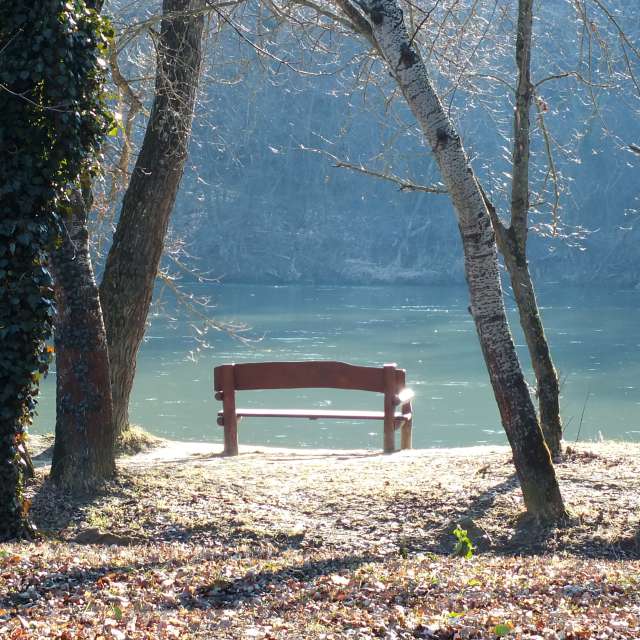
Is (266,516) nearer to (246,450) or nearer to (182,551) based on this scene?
(182,551)

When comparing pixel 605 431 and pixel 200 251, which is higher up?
pixel 200 251

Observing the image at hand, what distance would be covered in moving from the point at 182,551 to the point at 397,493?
2.09 meters

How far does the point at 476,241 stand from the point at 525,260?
201 cm

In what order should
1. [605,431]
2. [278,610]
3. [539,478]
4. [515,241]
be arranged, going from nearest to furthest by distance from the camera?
[278,610]
[539,478]
[515,241]
[605,431]

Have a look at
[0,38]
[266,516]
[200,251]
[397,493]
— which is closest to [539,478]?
[397,493]

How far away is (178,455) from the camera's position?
9938 mm

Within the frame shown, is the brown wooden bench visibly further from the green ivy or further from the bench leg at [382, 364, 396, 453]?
the green ivy

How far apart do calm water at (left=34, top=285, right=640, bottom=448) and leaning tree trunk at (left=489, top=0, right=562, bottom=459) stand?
5.36 ft

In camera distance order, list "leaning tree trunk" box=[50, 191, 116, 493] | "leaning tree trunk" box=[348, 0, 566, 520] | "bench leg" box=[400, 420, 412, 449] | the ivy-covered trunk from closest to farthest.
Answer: the ivy-covered trunk, "leaning tree trunk" box=[348, 0, 566, 520], "leaning tree trunk" box=[50, 191, 116, 493], "bench leg" box=[400, 420, 412, 449]

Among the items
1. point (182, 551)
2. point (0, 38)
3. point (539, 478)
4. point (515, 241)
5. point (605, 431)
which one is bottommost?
point (605, 431)

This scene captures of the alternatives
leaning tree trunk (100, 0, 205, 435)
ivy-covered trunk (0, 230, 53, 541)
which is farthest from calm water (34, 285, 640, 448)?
ivy-covered trunk (0, 230, 53, 541)

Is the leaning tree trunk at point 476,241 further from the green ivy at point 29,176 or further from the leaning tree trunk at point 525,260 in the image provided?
the green ivy at point 29,176

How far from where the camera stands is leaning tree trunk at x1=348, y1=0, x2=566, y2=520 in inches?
236

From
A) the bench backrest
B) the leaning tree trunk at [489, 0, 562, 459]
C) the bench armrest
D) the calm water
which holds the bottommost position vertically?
the calm water
